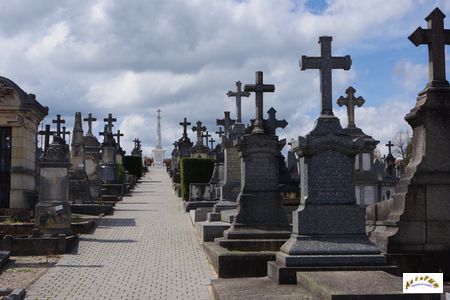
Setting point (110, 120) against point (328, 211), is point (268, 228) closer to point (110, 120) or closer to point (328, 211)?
point (328, 211)

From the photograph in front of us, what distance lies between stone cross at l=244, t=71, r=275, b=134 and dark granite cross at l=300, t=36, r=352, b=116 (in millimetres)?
4301

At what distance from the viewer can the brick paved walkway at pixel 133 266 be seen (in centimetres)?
904

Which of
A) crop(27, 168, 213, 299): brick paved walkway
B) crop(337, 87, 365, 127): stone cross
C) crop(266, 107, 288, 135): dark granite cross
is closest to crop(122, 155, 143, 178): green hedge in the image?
crop(266, 107, 288, 135): dark granite cross

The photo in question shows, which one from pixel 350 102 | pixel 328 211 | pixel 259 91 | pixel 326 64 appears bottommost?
pixel 328 211

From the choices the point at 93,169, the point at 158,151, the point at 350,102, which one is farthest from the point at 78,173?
the point at 158,151

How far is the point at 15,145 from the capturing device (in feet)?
57.1

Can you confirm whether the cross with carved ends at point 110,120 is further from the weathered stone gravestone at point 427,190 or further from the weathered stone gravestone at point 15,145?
the weathered stone gravestone at point 427,190

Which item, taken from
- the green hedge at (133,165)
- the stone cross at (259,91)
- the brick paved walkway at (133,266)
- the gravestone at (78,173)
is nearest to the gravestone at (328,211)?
the brick paved walkway at (133,266)

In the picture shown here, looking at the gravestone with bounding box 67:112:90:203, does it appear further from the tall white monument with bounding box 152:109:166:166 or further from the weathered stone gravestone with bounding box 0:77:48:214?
the tall white monument with bounding box 152:109:166:166

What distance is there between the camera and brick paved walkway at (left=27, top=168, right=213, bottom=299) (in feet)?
29.7

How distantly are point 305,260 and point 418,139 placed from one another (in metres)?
2.90

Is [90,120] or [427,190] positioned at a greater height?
[90,120]

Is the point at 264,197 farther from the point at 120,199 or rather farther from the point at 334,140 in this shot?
the point at 120,199

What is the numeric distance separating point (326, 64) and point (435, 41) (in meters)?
1.82
